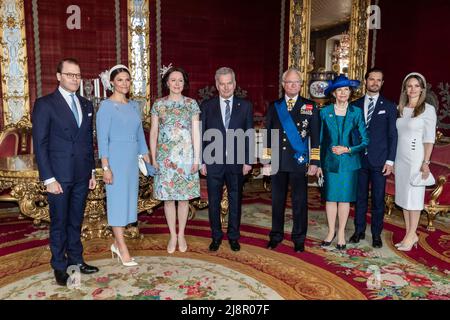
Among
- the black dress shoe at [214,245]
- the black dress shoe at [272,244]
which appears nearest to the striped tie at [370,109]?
the black dress shoe at [272,244]

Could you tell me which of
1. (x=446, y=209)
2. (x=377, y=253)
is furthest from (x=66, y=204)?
(x=446, y=209)

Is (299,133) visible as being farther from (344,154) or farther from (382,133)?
(382,133)

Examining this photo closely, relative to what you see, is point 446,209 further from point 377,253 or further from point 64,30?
point 64,30

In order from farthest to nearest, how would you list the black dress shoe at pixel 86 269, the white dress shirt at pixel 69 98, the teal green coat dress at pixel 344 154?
the teal green coat dress at pixel 344 154 → the black dress shoe at pixel 86 269 → the white dress shirt at pixel 69 98

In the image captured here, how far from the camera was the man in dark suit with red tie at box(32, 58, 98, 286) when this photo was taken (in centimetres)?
282

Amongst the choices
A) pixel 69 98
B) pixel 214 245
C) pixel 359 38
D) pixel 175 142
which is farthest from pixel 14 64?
pixel 359 38

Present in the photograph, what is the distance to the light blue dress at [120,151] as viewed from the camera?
3.12m

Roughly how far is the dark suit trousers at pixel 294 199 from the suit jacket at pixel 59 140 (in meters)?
1.59

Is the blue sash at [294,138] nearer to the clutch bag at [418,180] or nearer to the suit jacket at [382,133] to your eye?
the suit jacket at [382,133]

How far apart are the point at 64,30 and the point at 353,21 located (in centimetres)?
445

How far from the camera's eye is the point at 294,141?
3.50 metres

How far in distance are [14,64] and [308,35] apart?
441 centimetres

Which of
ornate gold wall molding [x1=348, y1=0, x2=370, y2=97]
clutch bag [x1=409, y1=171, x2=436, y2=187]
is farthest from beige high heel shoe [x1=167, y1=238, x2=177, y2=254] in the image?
ornate gold wall molding [x1=348, y1=0, x2=370, y2=97]

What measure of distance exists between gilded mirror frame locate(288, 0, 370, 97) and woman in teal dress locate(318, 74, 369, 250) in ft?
11.7
